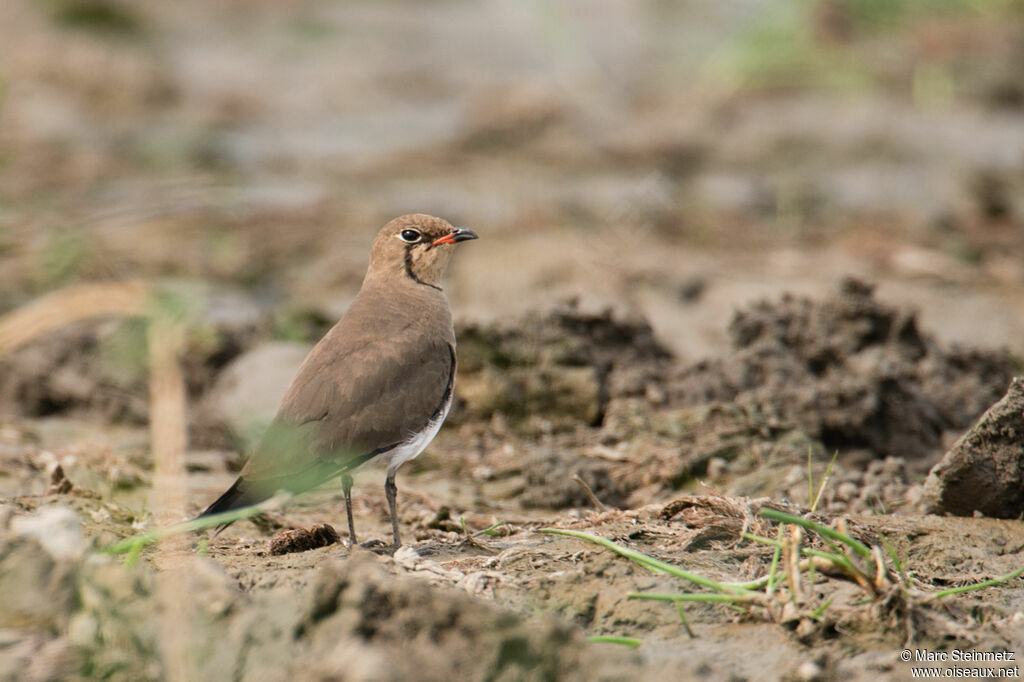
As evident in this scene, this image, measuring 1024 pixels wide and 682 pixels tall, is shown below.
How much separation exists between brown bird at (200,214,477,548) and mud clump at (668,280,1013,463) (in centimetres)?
170

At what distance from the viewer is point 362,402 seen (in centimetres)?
456

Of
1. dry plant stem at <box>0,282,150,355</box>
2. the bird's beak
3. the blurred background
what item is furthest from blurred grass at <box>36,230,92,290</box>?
dry plant stem at <box>0,282,150,355</box>

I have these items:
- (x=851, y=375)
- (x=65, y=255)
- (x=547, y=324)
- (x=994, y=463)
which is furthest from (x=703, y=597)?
(x=65, y=255)

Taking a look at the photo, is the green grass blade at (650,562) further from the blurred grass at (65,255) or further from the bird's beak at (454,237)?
the blurred grass at (65,255)

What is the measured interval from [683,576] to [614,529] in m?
0.83

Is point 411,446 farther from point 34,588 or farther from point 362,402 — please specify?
point 34,588

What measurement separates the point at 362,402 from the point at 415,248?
114 cm

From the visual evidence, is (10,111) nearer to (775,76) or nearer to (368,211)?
(368,211)

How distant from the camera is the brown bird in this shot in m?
4.32

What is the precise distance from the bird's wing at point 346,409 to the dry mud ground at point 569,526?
337 millimetres

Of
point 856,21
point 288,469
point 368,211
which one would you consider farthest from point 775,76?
point 288,469

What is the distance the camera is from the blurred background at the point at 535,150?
28.5 feet

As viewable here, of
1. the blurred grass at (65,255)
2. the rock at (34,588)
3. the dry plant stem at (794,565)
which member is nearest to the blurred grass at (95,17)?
the blurred grass at (65,255)

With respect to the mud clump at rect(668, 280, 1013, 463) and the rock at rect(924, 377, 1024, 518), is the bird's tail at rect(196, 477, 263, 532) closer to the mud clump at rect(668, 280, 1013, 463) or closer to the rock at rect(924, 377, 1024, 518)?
the rock at rect(924, 377, 1024, 518)
